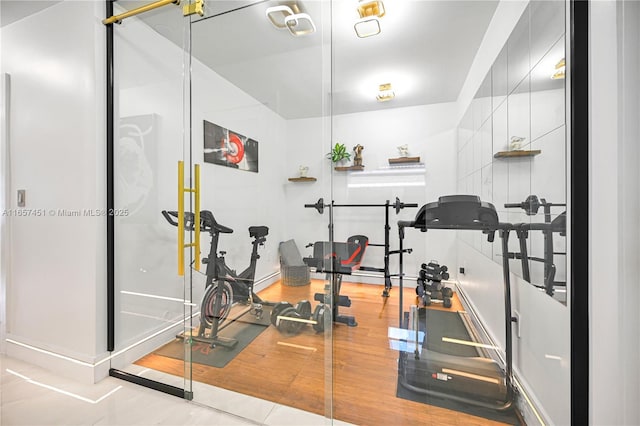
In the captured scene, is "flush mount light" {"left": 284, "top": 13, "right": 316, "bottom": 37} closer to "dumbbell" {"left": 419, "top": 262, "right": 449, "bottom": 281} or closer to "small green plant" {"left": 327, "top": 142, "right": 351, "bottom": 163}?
"small green plant" {"left": 327, "top": 142, "right": 351, "bottom": 163}

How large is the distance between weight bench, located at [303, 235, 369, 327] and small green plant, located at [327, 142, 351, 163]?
41 centimetres

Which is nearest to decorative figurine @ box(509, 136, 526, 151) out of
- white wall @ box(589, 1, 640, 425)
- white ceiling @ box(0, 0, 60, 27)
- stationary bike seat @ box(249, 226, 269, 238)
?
white wall @ box(589, 1, 640, 425)

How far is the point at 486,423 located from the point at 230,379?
1377mm

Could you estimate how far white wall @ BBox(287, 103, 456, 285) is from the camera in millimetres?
1289

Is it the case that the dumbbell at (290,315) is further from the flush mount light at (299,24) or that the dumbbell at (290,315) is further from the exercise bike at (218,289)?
the flush mount light at (299,24)

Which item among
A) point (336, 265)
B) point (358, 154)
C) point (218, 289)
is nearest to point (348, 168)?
point (358, 154)

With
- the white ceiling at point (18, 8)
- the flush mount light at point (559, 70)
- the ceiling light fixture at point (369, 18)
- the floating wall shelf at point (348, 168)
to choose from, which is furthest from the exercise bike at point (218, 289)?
the white ceiling at point (18, 8)

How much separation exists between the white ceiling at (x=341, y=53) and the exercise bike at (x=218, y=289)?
0.81 meters

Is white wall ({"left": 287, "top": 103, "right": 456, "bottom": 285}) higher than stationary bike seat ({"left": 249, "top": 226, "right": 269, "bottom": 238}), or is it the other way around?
white wall ({"left": 287, "top": 103, "right": 456, "bottom": 285})

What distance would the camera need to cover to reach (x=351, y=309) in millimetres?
1455

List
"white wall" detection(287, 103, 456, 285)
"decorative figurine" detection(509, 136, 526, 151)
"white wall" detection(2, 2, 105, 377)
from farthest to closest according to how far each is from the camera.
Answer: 1. "white wall" detection(2, 2, 105, 377)
2. "white wall" detection(287, 103, 456, 285)
3. "decorative figurine" detection(509, 136, 526, 151)

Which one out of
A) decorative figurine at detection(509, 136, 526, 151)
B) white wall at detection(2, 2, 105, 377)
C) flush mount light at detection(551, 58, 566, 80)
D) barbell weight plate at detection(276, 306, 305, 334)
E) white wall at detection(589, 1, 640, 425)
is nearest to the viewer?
white wall at detection(589, 1, 640, 425)

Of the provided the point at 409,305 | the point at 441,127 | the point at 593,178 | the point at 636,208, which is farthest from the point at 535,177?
the point at 409,305

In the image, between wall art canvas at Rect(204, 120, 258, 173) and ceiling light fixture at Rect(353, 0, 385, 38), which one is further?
wall art canvas at Rect(204, 120, 258, 173)
